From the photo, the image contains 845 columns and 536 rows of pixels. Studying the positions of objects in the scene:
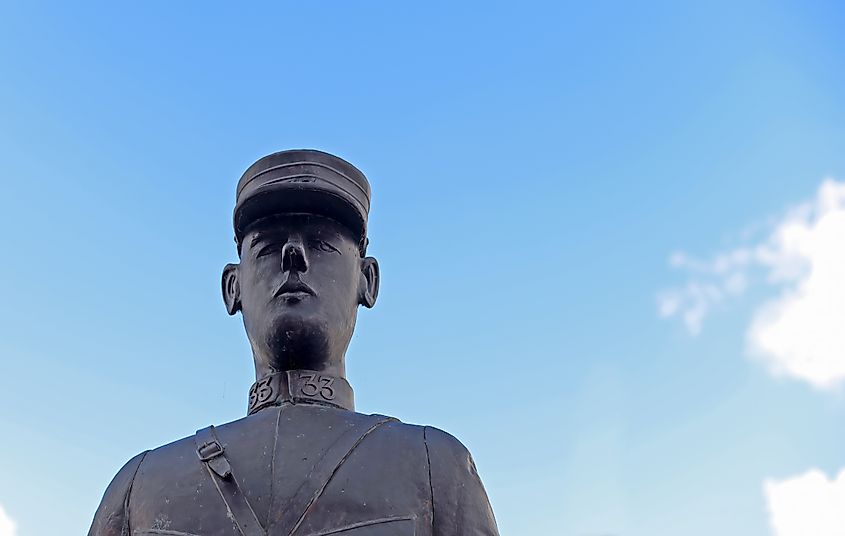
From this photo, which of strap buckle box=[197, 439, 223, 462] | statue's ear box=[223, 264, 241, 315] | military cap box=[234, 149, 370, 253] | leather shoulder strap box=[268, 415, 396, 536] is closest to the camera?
leather shoulder strap box=[268, 415, 396, 536]

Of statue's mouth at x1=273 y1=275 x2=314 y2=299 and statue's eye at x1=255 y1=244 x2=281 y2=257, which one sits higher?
statue's eye at x1=255 y1=244 x2=281 y2=257

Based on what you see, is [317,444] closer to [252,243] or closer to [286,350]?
[286,350]

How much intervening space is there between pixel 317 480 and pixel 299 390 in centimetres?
97

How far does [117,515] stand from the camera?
19.4ft

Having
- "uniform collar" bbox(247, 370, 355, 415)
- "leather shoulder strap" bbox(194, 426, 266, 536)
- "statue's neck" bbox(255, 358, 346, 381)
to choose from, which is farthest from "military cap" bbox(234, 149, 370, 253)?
"leather shoulder strap" bbox(194, 426, 266, 536)

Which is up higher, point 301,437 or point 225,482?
point 301,437

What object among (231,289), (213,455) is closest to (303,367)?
(213,455)

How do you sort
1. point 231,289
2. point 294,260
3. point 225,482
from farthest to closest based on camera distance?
point 231,289 → point 294,260 → point 225,482

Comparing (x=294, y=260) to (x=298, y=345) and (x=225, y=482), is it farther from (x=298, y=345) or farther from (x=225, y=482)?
Answer: (x=225, y=482)

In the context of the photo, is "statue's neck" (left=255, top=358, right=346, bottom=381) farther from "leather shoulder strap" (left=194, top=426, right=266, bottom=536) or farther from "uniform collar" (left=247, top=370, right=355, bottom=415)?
"leather shoulder strap" (left=194, top=426, right=266, bottom=536)

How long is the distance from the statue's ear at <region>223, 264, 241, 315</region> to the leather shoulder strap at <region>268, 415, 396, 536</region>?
143 cm

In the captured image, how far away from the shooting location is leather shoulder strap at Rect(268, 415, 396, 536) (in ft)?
17.7

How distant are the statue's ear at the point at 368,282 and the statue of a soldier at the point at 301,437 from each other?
0.01 m

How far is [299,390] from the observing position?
21.2 ft
